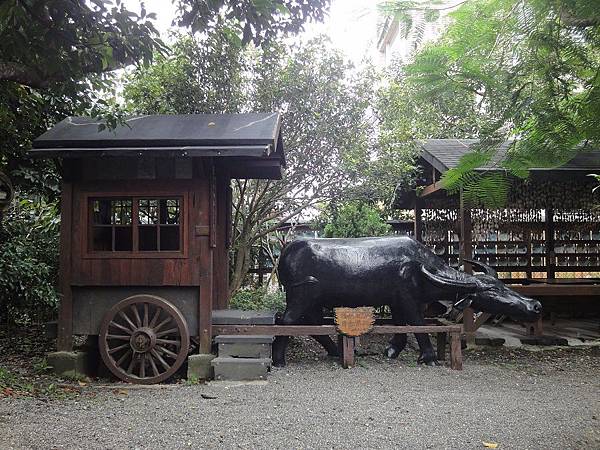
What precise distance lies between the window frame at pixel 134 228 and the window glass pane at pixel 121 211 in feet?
1.99

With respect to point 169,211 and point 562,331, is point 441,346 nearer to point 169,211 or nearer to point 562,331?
point 562,331

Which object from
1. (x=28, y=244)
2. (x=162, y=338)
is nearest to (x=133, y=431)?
(x=162, y=338)

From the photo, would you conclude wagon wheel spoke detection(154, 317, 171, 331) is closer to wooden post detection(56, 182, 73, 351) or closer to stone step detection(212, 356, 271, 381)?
stone step detection(212, 356, 271, 381)

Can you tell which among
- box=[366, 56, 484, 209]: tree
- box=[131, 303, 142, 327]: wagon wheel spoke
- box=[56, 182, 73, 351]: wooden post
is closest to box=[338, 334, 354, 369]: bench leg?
box=[131, 303, 142, 327]: wagon wheel spoke

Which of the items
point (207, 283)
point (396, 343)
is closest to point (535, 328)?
point (396, 343)

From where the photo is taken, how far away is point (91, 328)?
719 cm

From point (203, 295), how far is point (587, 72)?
5.51 meters

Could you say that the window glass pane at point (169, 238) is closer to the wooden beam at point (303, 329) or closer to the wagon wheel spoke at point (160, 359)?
the wooden beam at point (303, 329)

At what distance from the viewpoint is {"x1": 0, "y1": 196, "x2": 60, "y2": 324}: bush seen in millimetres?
8148

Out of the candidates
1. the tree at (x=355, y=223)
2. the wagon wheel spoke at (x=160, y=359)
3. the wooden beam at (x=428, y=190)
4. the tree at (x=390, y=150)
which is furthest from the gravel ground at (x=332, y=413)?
the tree at (x=390, y=150)

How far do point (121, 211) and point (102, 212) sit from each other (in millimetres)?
354

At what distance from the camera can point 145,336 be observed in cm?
696

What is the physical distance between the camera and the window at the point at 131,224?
7.32 meters

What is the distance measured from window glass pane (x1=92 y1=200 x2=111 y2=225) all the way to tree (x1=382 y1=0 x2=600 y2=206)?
6157 millimetres
